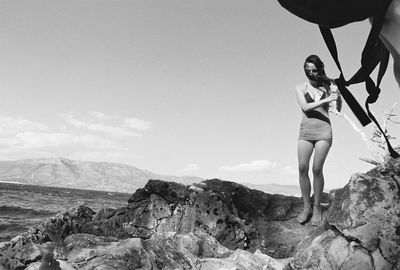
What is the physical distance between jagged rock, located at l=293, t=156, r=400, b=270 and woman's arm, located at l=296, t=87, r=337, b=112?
148cm

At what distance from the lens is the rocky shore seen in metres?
3.37

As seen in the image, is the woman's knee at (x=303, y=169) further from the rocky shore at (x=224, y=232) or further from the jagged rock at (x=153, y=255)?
the jagged rock at (x=153, y=255)

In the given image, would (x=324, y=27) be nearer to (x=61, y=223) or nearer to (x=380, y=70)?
(x=380, y=70)

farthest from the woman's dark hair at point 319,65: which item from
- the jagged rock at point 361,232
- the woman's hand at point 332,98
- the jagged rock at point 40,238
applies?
the jagged rock at point 40,238

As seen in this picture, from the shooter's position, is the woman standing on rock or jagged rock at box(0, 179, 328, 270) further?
jagged rock at box(0, 179, 328, 270)

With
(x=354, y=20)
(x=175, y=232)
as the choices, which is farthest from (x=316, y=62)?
(x=354, y=20)

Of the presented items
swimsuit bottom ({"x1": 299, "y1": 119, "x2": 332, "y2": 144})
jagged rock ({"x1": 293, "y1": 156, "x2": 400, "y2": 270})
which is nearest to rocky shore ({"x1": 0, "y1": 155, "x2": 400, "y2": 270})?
jagged rock ({"x1": 293, "y1": 156, "x2": 400, "y2": 270})

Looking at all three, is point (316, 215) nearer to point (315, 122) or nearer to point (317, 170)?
point (317, 170)

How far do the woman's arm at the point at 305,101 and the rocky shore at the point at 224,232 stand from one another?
42.3 inches

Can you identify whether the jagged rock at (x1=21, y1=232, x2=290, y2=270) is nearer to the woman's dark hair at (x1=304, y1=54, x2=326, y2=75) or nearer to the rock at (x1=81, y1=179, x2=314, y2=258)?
the rock at (x1=81, y1=179, x2=314, y2=258)

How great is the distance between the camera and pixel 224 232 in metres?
7.35

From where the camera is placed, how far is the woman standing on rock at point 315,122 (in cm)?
496

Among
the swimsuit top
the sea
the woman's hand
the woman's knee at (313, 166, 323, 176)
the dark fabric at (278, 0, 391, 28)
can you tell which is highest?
the woman's hand

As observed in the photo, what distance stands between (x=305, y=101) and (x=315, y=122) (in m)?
0.33
